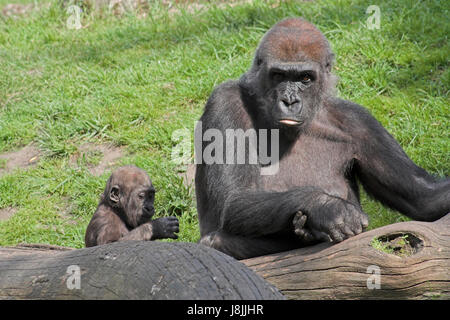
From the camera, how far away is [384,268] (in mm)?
3568

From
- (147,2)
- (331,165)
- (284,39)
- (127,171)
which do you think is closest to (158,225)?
(127,171)

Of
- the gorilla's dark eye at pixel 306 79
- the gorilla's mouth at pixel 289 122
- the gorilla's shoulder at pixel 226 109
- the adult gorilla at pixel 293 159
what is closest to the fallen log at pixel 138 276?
the adult gorilla at pixel 293 159

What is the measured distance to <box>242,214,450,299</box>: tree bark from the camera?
11.8 ft

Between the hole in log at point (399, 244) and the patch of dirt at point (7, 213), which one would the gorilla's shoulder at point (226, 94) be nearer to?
the hole in log at point (399, 244)

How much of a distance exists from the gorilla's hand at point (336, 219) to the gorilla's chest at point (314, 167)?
2.39 ft

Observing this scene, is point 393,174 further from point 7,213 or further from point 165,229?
point 7,213

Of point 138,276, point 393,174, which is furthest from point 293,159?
point 138,276

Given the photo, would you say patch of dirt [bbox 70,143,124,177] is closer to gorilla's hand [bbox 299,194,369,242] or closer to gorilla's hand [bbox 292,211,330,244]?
gorilla's hand [bbox 292,211,330,244]

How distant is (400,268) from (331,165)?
4.71ft

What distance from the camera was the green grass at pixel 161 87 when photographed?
6750mm

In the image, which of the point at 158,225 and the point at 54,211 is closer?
the point at 158,225
